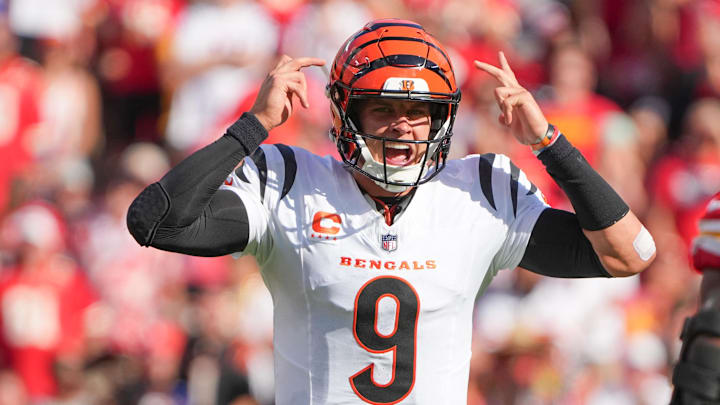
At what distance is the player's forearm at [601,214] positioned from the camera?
301cm

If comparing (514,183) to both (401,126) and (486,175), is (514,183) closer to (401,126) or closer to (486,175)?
(486,175)

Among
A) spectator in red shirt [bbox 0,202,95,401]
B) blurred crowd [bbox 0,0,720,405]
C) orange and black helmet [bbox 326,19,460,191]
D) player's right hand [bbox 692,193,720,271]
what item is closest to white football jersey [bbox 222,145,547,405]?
orange and black helmet [bbox 326,19,460,191]

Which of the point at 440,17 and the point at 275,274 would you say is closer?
the point at 275,274

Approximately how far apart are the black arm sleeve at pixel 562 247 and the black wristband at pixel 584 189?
0.29 feet

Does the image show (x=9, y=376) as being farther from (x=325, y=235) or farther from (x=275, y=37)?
(x=325, y=235)

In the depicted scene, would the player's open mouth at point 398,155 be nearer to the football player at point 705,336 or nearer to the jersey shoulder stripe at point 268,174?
the jersey shoulder stripe at point 268,174

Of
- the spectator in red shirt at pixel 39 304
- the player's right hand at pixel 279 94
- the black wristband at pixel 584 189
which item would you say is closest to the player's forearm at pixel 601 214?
the black wristband at pixel 584 189

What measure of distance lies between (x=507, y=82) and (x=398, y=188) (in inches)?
17.8

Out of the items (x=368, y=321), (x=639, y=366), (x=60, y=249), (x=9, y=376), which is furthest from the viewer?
(x=60, y=249)

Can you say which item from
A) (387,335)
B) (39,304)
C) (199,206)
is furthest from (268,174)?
(39,304)

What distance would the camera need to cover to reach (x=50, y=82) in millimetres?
7781

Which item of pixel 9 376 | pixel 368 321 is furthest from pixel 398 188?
pixel 9 376

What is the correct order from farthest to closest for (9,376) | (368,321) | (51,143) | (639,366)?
(51,143)
(9,376)
(639,366)
(368,321)

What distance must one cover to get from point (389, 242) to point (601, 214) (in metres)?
0.61
